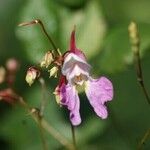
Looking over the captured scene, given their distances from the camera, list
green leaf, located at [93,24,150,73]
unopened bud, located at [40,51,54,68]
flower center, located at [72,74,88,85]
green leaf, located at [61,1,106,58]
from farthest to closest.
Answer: green leaf, located at [61,1,106,58] < green leaf, located at [93,24,150,73] < flower center, located at [72,74,88,85] < unopened bud, located at [40,51,54,68]

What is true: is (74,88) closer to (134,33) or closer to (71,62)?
(71,62)

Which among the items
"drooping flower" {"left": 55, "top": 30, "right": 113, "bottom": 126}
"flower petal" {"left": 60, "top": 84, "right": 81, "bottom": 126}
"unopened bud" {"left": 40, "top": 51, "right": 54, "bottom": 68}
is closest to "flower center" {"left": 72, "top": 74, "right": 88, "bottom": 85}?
"drooping flower" {"left": 55, "top": 30, "right": 113, "bottom": 126}

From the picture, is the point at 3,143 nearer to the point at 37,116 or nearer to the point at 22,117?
the point at 22,117

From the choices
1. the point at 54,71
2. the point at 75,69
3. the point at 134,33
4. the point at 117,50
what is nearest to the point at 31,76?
the point at 54,71

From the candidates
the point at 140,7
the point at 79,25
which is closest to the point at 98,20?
the point at 79,25

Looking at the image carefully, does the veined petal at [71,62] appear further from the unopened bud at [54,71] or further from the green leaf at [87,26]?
the green leaf at [87,26]

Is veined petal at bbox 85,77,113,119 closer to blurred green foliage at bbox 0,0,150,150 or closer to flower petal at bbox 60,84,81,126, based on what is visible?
flower petal at bbox 60,84,81,126
